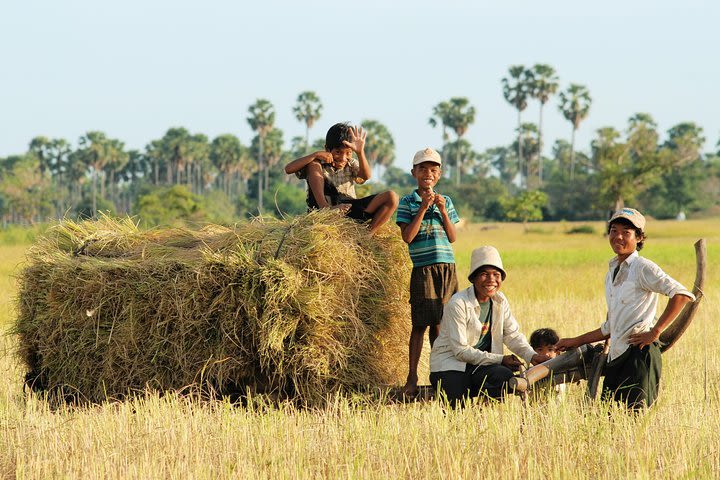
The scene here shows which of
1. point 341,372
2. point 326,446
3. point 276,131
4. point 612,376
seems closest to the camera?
point 326,446

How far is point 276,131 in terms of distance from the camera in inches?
3548

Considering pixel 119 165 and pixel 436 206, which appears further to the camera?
pixel 119 165

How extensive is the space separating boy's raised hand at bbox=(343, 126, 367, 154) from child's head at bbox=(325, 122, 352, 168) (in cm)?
3

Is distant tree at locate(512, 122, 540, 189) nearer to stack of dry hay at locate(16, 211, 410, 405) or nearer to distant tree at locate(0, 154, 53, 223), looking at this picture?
distant tree at locate(0, 154, 53, 223)

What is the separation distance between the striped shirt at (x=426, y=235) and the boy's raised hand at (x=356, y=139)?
24.2 inches

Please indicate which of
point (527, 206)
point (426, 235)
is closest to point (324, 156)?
point (426, 235)

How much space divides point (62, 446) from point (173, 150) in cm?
9120

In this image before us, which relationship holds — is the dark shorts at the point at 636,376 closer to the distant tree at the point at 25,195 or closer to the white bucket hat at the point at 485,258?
the white bucket hat at the point at 485,258

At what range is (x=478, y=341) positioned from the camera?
615 centimetres

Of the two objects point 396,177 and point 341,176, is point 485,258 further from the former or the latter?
point 396,177

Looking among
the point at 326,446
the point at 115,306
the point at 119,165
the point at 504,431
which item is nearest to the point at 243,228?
the point at 115,306

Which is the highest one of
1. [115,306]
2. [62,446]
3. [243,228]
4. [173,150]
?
[173,150]

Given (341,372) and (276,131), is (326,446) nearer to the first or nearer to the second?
(341,372)

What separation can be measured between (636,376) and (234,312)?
2600mm
